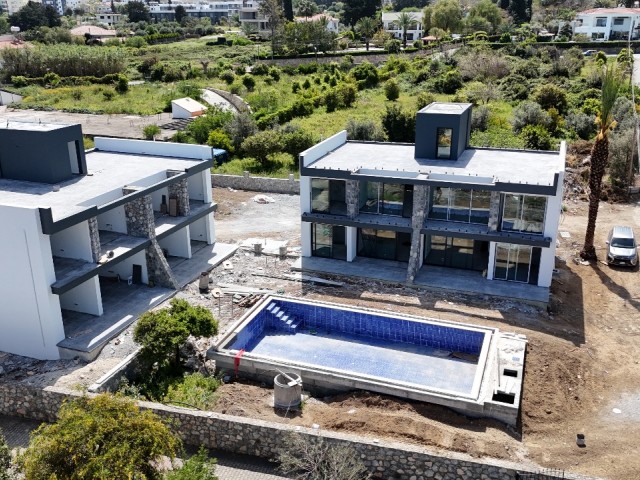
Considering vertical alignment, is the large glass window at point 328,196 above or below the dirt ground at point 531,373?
above

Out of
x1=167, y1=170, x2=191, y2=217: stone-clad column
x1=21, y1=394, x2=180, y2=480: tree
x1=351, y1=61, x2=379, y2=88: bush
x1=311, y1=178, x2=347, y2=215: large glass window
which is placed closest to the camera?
x1=21, y1=394, x2=180, y2=480: tree

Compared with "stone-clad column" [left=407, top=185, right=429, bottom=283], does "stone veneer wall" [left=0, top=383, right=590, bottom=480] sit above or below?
below

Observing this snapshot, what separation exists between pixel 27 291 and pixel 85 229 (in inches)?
135

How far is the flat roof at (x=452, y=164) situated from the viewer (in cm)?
2995

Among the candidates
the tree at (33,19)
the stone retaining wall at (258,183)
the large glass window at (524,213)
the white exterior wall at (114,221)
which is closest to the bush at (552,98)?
the stone retaining wall at (258,183)

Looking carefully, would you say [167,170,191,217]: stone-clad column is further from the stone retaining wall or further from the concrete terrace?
the stone retaining wall

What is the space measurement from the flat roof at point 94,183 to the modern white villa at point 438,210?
7838mm

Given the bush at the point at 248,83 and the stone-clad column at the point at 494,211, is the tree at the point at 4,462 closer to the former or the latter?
the stone-clad column at the point at 494,211

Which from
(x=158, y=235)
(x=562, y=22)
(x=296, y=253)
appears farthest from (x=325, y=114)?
(x=562, y=22)

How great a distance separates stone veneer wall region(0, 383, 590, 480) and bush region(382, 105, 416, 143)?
122 ft

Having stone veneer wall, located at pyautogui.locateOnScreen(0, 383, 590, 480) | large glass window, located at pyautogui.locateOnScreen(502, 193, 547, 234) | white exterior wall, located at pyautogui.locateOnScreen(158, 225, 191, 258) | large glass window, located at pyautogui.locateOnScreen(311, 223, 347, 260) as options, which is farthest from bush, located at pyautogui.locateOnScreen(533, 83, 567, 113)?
stone veneer wall, located at pyautogui.locateOnScreen(0, 383, 590, 480)

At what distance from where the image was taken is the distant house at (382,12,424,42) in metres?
123

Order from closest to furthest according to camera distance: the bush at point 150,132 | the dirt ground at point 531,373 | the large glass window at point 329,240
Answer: the dirt ground at point 531,373 → the large glass window at point 329,240 → the bush at point 150,132

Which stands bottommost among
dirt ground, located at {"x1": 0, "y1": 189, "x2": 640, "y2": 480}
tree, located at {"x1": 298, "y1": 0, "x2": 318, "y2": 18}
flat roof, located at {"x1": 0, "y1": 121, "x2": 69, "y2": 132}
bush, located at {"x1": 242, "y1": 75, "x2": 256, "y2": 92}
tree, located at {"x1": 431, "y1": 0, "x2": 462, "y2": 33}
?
dirt ground, located at {"x1": 0, "y1": 189, "x2": 640, "y2": 480}
